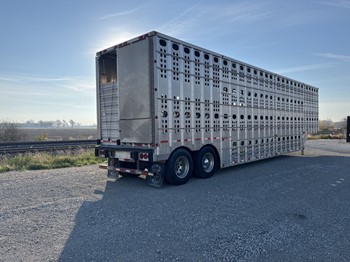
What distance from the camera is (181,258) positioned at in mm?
3418

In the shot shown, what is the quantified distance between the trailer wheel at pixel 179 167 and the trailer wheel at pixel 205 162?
36 cm

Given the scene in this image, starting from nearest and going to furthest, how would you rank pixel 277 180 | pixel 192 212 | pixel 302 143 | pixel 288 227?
1. pixel 288 227
2. pixel 192 212
3. pixel 277 180
4. pixel 302 143

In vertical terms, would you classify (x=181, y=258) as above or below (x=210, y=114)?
below

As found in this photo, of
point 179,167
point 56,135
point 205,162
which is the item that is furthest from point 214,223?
point 56,135

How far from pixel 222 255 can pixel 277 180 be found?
17.3 ft

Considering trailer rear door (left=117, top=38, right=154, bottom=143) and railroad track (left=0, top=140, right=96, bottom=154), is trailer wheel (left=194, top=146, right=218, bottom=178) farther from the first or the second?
railroad track (left=0, top=140, right=96, bottom=154)

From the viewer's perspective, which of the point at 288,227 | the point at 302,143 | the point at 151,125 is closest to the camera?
the point at 288,227

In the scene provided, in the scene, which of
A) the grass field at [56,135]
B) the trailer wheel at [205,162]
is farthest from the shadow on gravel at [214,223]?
the grass field at [56,135]

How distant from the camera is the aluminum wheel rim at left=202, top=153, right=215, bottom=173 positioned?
8.45m

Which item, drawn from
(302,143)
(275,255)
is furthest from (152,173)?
(302,143)

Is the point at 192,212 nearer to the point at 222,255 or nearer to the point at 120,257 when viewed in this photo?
the point at 222,255

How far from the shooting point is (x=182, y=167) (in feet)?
25.8

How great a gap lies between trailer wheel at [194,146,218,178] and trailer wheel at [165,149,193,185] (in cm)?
36

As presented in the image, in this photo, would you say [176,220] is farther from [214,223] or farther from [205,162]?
[205,162]
